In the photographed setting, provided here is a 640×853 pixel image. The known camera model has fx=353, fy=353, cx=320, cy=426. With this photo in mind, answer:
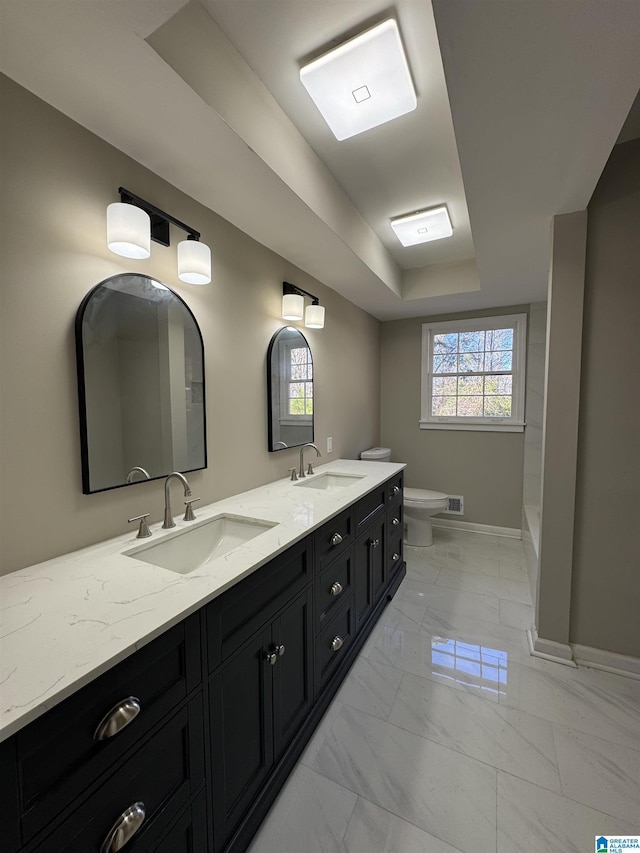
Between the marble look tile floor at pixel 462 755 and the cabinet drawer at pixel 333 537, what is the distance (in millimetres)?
700

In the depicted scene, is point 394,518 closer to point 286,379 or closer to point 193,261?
point 286,379

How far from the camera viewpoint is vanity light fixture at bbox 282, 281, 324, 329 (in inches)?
86.9

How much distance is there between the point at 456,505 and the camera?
3824 millimetres

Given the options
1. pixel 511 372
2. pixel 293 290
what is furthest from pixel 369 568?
pixel 511 372

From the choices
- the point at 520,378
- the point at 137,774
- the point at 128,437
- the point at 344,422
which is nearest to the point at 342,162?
the point at 128,437

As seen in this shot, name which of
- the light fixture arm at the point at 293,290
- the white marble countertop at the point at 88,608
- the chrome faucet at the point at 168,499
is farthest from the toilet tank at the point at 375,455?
the chrome faucet at the point at 168,499

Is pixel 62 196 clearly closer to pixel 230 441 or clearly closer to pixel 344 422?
pixel 230 441

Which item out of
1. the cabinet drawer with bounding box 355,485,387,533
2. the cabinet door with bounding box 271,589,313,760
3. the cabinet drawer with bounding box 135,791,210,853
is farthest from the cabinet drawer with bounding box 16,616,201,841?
the cabinet drawer with bounding box 355,485,387,533

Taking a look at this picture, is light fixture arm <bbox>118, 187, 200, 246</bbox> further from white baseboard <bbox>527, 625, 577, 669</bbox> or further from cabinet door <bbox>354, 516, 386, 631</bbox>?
white baseboard <bbox>527, 625, 577, 669</bbox>

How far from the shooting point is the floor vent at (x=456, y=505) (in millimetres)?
3801

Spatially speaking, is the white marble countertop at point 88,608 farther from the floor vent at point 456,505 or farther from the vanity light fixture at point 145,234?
the floor vent at point 456,505

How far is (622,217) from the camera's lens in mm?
1731

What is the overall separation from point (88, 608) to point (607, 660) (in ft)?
7.99

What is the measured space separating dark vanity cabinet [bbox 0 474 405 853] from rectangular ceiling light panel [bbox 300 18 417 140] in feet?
5.65
